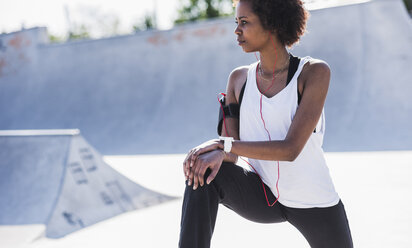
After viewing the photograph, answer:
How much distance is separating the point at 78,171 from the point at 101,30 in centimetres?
5051

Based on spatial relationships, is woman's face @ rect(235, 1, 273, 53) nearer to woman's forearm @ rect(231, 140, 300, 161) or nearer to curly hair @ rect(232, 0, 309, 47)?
curly hair @ rect(232, 0, 309, 47)

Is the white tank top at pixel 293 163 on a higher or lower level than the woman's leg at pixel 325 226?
higher

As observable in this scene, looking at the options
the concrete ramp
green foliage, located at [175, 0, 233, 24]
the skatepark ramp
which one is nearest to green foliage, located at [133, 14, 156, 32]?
green foliage, located at [175, 0, 233, 24]

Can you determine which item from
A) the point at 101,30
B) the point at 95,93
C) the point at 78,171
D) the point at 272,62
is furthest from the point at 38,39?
the point at 101,30

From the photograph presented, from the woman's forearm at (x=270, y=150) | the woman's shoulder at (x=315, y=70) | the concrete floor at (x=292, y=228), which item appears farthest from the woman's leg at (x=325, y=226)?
the concrete floor at (x=292, y=228)

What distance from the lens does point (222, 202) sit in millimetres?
1814

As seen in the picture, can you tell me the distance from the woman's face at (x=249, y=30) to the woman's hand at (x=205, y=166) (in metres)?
0.55

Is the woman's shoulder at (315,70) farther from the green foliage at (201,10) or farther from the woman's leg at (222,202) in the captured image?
the green foliage at (201,10)

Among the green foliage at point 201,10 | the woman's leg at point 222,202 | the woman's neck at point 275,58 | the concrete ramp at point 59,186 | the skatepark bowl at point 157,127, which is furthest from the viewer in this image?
the green foliage at point 201,10

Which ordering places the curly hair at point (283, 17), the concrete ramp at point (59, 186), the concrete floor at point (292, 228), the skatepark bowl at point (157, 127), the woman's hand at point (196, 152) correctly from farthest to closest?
the concrete ramp at point (59, 186) < the skatepark bowl at point (157, 127) < the concrete floor at point (292, 228) < the curly hair at point (283, 17) < the woman's hand at point (196, 152)

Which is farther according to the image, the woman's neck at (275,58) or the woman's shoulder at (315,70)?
the woman's neck at (275,58)

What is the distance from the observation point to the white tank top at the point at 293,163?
1.80m

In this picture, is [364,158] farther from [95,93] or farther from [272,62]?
[95,93]

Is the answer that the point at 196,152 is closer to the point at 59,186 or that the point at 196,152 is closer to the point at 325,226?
the point at 325,226
